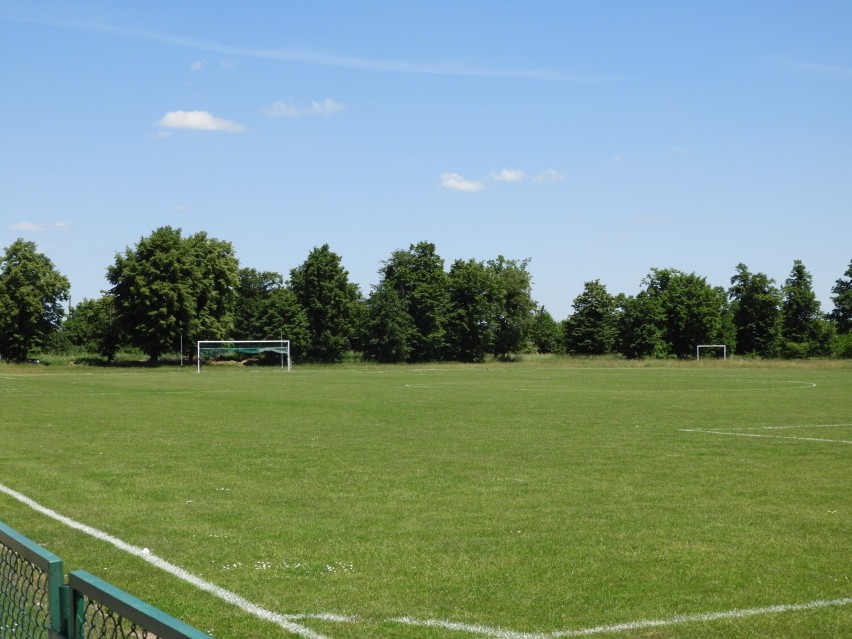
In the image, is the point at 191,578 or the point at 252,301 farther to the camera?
the point at 252,301

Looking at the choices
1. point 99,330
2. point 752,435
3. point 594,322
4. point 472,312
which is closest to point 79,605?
point 752,435

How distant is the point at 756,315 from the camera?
122 metres

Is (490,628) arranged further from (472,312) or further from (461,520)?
(472,312)

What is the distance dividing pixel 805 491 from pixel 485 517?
5.10 metres

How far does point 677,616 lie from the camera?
7188mm

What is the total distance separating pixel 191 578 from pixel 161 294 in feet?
282

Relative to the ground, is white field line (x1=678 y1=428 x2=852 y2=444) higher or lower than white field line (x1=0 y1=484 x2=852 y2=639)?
higher

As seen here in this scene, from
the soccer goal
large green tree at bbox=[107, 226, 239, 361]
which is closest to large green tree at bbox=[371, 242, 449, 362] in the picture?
the soccer goal

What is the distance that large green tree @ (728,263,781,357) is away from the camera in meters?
121

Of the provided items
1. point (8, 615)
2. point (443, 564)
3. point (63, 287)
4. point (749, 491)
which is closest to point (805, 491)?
point (749, 491)

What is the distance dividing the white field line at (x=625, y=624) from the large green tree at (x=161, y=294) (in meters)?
87.2

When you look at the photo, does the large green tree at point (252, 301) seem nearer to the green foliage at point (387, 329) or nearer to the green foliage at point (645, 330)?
the green foliage at point (387, 329)

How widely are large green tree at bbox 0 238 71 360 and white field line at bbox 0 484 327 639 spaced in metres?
93.7

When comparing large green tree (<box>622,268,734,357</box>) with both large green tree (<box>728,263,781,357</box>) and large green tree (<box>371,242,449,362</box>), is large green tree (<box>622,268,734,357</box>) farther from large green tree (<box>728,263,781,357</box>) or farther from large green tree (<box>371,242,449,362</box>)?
large green tree (<box>371,242,449,362</box>)
